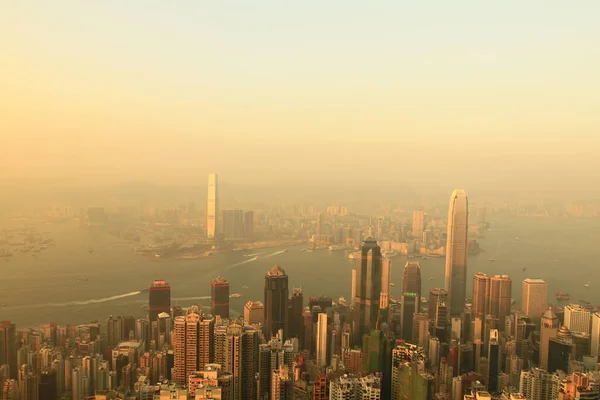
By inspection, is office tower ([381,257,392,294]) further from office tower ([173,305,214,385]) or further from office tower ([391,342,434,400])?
office tower ([173,305,214,385])

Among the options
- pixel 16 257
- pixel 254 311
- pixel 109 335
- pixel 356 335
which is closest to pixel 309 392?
pixel 356 335

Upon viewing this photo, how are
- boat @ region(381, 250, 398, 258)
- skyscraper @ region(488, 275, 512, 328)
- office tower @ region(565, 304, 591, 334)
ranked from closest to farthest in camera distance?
office tower @ region(565, 304, 591, 334)
skyscraper @ region(488, 275, 512, 328)
boat @ region(381, 250, 398, 258)

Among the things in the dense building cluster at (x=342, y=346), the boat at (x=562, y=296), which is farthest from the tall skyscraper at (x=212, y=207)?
the boat at (x=562, y=296)

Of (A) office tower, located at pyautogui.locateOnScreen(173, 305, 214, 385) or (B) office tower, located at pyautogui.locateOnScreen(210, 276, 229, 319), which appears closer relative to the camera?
(A) office tower, located at pyautogui.locateOnScreen(173, 305, 214, 385)

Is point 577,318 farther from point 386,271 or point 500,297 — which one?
point 386,271

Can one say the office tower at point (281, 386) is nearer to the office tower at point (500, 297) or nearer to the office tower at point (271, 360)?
the office tower at point (271, 360)

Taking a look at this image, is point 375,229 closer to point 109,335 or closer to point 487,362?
point 487,362

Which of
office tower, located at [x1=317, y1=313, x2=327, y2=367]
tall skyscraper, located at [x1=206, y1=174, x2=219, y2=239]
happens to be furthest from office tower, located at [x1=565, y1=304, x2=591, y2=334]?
tall skyscraper, located at [x1=206, y1=174, x2=219, y2=239]
